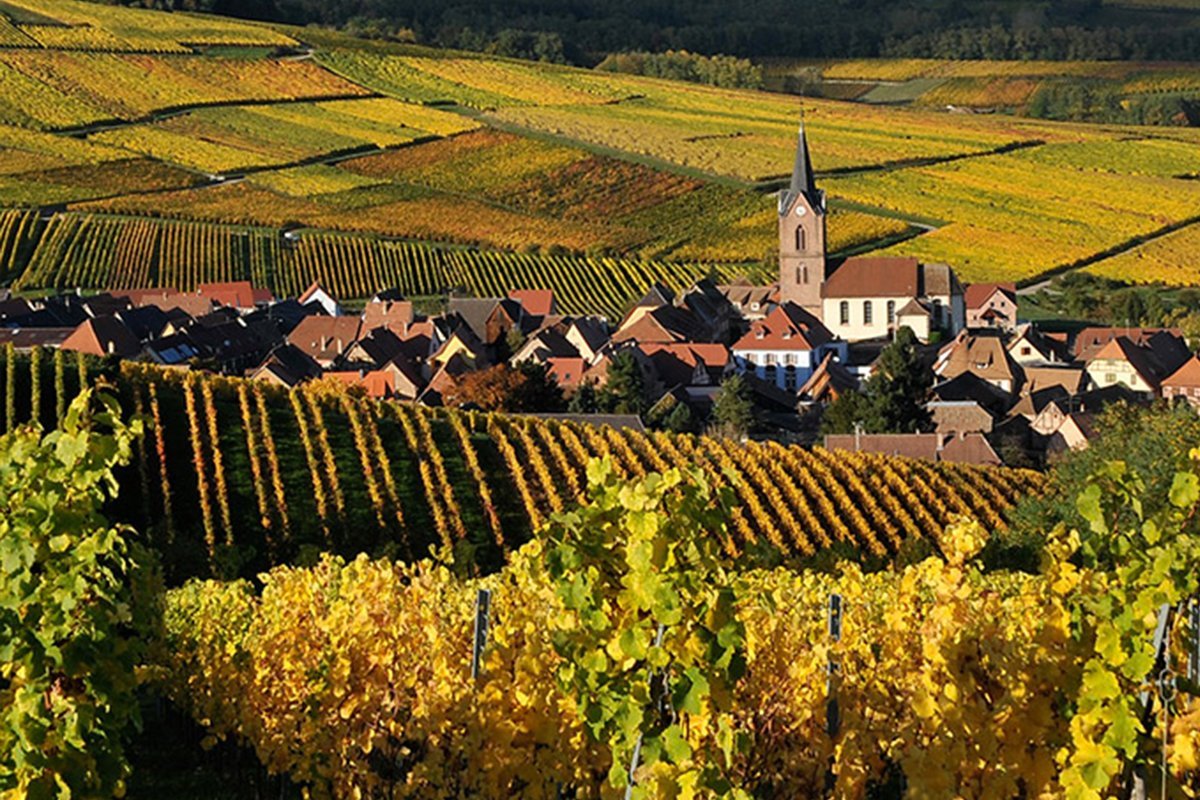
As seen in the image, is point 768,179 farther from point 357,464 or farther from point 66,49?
point 357,464

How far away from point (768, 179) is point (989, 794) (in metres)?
101

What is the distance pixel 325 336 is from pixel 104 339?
8.91 metres

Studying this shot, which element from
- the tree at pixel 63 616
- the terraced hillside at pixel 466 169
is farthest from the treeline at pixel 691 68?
the tree at pixel 63 616

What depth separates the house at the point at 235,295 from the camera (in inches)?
3009

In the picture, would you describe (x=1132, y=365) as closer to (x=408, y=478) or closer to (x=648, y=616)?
(x=408, y=478)

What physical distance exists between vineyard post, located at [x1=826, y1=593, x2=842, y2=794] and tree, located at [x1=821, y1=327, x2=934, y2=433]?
123 feet

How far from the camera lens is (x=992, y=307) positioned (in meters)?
77.8

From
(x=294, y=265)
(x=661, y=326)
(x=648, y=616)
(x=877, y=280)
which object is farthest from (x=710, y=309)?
(x=648, y=616)

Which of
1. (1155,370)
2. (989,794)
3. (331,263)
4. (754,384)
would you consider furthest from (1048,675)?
(331,263)

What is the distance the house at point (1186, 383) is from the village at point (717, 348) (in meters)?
0.07

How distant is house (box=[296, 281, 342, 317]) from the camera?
77.2 meters

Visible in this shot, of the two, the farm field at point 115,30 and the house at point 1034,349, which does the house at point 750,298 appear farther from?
the farm field at point 115,30

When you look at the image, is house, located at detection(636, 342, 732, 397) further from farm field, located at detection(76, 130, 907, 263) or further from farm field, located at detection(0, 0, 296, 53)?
farm field, located at detection(0, 0, 296, 53)

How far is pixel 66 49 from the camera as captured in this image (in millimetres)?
121000
